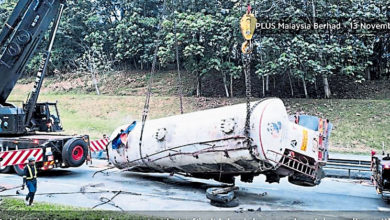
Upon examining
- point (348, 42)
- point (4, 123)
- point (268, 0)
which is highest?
point (268, 0)

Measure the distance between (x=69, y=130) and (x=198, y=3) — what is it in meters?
14.3

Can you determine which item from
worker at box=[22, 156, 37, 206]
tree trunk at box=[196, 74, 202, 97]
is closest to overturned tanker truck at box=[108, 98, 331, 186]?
worker at box=[22, 156, 37, 206]

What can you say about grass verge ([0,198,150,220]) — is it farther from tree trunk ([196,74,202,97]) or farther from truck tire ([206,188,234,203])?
tree trunk ([196,74,202,97])

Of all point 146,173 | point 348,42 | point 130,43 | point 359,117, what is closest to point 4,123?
point 146,173

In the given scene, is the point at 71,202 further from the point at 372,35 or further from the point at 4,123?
the point at 372,35

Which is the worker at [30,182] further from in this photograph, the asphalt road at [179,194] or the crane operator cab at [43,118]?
the crane operator cab at [43,118]

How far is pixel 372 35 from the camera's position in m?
23.9

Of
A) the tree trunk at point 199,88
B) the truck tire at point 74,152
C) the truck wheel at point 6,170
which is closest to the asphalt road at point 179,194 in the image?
the truck wheel at point 6,170

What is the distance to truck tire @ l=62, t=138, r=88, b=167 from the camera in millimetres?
11016

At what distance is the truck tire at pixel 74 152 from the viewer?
11.0 m

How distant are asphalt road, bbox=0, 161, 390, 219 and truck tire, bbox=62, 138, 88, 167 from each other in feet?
1.61

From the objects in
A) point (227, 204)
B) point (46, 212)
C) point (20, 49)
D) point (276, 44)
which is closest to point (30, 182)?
point (46, 212)

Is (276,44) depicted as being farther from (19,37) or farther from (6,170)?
(6,170)

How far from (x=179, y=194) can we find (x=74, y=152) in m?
4.11
